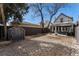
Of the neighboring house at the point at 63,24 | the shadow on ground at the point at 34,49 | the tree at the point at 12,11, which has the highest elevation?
the tree at the point at 12,11

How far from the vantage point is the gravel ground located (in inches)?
132

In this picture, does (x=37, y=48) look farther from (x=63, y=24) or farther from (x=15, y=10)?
(x=15, y=10)

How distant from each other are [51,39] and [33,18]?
0.33m

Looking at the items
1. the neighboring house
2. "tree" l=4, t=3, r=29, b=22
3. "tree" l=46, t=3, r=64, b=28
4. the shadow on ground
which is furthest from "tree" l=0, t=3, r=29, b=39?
the neighboring house

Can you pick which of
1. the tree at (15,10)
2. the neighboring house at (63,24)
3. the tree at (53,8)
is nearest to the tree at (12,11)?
the tree at (15,10)

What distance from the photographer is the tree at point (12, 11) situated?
338 cm

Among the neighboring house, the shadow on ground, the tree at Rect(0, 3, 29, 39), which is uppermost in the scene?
the tree at Rect(0, 3, 29, 39)

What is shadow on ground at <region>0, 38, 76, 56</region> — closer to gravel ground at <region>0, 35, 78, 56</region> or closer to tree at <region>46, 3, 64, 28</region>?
gravel ground at <region>0, 35, 78, 56</region>

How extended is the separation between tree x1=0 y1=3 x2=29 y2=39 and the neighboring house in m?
0.40

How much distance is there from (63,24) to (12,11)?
0.63 metres

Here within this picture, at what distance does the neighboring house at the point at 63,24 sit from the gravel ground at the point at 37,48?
0.13 metres

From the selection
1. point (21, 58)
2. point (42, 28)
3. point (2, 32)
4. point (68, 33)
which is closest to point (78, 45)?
point (68, 33)

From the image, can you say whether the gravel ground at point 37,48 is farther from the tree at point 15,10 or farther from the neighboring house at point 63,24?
the tree at point 15,10

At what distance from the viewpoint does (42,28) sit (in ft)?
11.2
